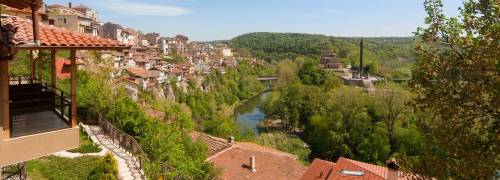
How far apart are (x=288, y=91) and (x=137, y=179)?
1596 inches

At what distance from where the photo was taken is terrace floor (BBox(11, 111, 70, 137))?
6086 mm

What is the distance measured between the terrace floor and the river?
45.0 meters

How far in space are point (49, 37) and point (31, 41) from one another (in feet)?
1.38

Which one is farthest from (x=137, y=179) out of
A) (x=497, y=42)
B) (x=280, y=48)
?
(x=280, y=48)

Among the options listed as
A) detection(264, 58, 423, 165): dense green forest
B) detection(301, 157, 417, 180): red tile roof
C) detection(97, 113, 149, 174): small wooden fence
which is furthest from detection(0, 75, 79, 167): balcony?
detection(264, 58, 423, 165): dense green forest

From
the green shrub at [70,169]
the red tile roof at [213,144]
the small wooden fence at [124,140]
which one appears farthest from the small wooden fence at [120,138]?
the red tile roof at [213,144]

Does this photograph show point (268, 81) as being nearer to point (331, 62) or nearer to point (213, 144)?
point (331, 62)

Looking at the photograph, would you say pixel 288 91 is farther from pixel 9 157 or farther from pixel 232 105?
pixel 9 157

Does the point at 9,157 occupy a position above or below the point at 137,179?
above

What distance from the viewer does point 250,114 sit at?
6756 centimetres

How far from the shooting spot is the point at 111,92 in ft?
66.7

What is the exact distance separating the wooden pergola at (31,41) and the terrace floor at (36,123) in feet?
0.73

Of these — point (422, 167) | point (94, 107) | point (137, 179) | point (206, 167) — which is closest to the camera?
point (422, 167)

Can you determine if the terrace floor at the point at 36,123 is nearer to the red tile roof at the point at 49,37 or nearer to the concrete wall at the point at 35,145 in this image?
the concrete wall at the point at 35,145
